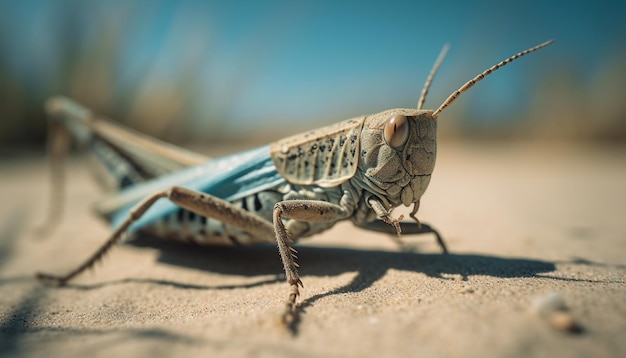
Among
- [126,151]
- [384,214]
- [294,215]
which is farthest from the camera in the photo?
[126,151]

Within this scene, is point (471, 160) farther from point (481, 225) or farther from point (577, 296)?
point (577, 296)

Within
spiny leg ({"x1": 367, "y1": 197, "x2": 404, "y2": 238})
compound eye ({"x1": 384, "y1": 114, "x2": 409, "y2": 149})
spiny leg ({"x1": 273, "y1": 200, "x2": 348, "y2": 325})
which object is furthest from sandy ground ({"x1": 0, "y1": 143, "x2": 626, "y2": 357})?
compound eye ({"x1": 384, "y1": 114, "x2": 409, "y2": 149})

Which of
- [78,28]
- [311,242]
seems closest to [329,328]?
[311,242]

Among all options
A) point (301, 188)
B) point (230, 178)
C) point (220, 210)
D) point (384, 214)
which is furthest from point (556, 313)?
point (230, 178)

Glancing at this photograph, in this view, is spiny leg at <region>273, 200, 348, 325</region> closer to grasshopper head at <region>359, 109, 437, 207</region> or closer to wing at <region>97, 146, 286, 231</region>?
grasshopper head at <region>359, 109, 437, 207</region>

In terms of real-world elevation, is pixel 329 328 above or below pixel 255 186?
below

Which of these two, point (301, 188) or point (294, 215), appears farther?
point (301, 188)

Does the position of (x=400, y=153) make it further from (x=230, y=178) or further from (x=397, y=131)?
(x=230, y=178)
